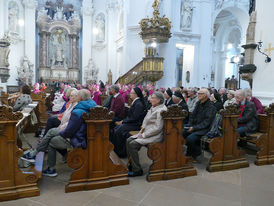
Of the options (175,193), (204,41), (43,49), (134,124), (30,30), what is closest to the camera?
(175,193)

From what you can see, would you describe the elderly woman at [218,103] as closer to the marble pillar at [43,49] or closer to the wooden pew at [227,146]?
the wooden pew at [227,146]

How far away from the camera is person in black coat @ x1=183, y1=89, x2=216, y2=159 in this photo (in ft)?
13.8

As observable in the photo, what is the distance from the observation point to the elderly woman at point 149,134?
3.58 metres

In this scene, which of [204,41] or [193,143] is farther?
[204,41]

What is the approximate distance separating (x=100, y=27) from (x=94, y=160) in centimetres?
2023

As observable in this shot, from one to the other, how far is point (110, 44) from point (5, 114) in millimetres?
19284

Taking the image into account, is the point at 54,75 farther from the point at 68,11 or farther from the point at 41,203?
the point at 41,203

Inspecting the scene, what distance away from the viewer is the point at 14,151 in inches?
114

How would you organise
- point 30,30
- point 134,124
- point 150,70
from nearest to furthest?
point 134,124 < point 150,70 < point 30,30

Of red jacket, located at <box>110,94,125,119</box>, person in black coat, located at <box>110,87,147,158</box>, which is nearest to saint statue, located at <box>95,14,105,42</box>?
red jacket, located at <box>110,94,125,119</box>

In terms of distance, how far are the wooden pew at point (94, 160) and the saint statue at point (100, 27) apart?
1962 centimetres

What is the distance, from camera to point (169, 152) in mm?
3625

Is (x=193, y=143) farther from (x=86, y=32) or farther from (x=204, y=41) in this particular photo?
(x=86, y=32)

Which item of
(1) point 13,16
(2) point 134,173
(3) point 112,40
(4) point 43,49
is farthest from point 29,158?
(4) point 43,49
